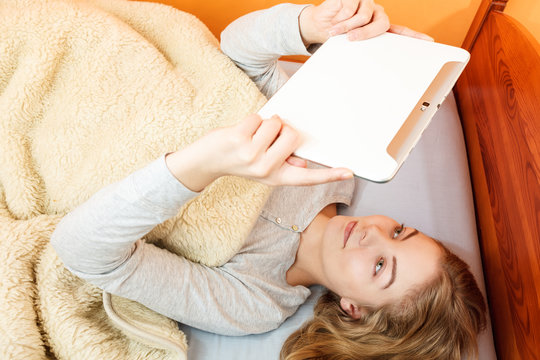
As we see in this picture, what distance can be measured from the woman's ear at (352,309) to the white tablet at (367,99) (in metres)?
0.38

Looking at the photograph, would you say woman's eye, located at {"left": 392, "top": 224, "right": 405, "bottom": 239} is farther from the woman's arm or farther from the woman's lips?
the woman's arm

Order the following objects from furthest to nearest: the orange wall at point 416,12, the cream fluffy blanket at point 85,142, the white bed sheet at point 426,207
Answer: the orange wall at point 416,12
the white bed sheet at point 426,207
the cream fluffy blanket at point 85,142

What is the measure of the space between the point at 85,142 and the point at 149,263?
29cm

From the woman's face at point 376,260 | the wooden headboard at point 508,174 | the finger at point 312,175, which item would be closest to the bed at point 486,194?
the wooden headboard at point 508,174

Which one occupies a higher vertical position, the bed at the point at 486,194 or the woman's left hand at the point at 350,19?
the woman's left hand at the point at 350,19

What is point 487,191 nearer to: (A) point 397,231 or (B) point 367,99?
(A) point 397,231

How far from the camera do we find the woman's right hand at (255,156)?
493mm

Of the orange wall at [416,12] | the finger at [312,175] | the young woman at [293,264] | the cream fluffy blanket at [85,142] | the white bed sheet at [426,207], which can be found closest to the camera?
the finger at [312,175]

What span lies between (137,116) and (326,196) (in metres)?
0.42

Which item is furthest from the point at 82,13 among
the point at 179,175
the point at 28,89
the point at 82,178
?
the point at 179,175

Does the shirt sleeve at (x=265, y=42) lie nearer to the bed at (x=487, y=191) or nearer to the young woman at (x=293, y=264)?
the young woman at (x=293, y=264)

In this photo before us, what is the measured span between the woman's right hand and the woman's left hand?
29cm

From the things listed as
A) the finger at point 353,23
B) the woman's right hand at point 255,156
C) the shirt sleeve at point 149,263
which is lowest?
the shirt sleeve at point 149,263

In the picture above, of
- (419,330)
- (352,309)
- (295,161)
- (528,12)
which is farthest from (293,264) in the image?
(528,12)
